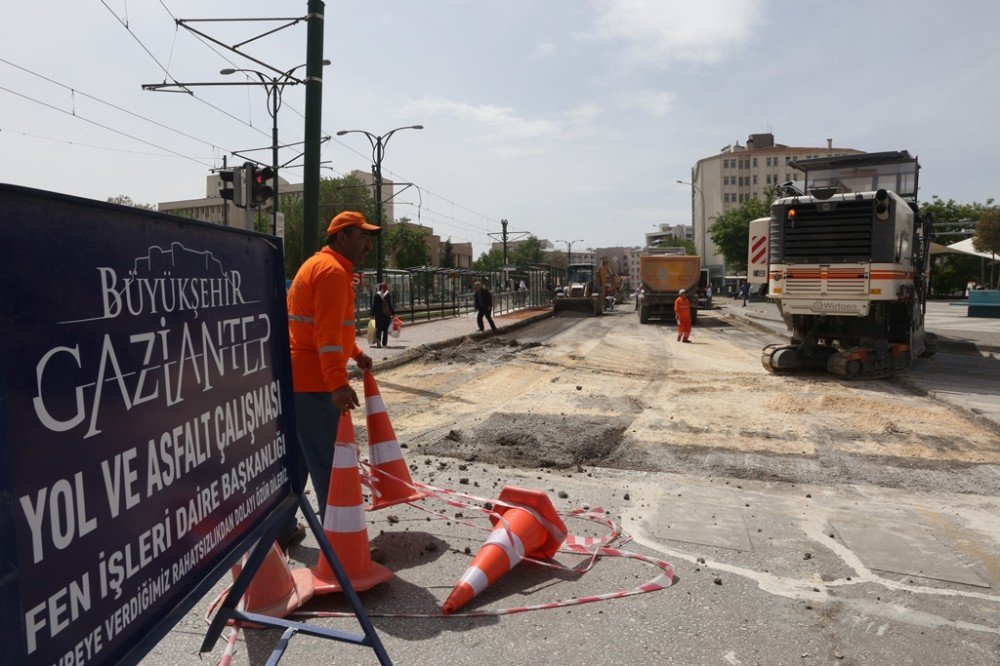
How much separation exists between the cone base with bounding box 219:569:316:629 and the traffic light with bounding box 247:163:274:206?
25.4ft

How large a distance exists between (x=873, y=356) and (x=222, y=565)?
11.1 meters

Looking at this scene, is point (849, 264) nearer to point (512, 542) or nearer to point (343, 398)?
point (512, 542)

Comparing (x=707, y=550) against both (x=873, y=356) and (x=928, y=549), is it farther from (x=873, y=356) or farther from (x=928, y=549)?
(x=873, y=356)

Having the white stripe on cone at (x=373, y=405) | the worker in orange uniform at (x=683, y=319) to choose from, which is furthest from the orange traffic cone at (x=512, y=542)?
the worker in orange uniform at (x=683, y=319)

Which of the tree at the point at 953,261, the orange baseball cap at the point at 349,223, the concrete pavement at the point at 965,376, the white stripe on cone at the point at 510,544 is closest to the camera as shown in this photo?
the white stripe on cone at the point at 510,544

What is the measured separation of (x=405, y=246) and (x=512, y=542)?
79.1 metres

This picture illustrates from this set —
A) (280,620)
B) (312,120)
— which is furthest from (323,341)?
(312,120)

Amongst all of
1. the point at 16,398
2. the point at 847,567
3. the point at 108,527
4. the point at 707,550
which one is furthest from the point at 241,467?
the point at 847,567

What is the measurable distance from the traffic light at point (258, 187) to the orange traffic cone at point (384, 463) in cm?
628

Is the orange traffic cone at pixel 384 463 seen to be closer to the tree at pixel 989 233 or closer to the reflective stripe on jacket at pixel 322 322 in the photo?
the reflective stripe on jacket at pixel 322 322

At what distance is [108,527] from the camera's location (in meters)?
1.75

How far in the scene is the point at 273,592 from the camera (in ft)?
11.2

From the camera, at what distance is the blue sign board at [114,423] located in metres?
1.48

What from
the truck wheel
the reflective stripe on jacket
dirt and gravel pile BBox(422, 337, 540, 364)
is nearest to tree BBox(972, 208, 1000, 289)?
the truck wheel
